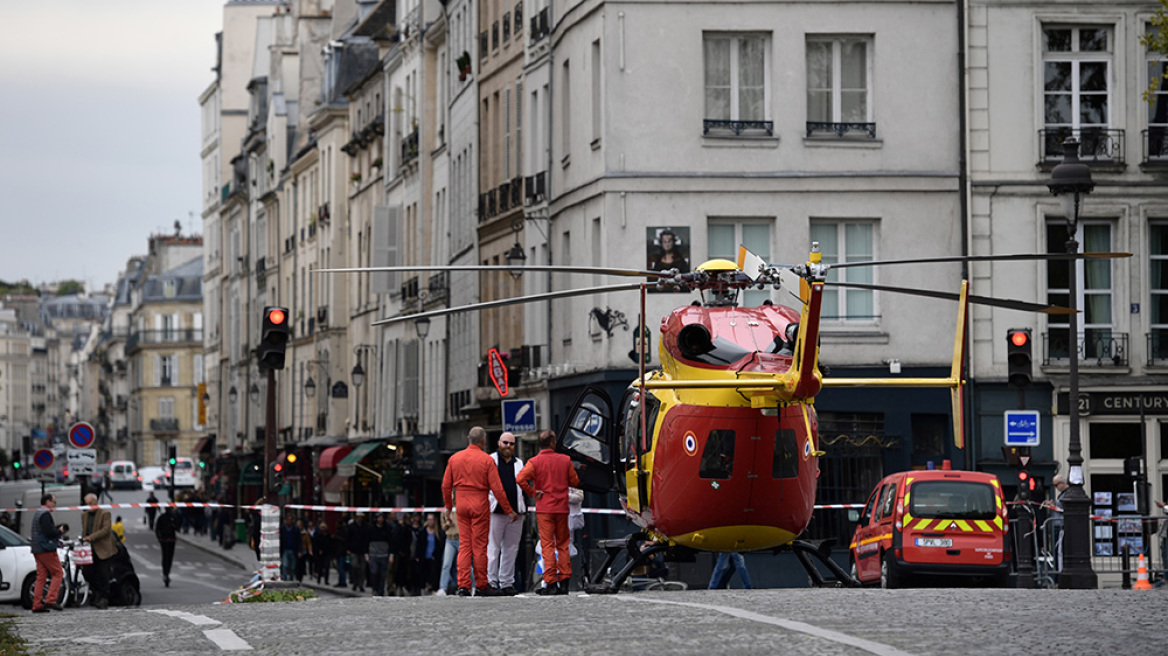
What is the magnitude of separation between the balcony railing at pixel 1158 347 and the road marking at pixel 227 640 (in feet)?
76.0

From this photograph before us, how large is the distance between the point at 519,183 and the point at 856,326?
33.6ft

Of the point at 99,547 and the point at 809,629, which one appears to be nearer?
the point at 809,629

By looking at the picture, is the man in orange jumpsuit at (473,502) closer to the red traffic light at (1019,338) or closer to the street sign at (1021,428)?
the red traffic light at (1019,338)

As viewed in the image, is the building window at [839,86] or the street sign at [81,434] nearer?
the building window at [839,86]

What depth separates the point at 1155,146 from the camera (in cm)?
3547

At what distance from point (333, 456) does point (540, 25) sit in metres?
26.3

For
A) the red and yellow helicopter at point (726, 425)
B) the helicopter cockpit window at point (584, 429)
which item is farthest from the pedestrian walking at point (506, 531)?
the red and yellow helicopter at point (726, 425)

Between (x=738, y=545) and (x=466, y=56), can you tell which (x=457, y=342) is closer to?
(x=466, y=56)

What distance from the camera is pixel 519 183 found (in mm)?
43469

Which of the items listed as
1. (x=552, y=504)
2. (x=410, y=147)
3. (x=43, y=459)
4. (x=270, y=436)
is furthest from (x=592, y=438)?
(x=410, y=147)

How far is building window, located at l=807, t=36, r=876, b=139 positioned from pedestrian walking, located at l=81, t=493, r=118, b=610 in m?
13.1

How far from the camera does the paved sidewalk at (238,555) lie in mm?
44825

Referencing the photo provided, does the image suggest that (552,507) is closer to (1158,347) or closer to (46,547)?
(46,547)

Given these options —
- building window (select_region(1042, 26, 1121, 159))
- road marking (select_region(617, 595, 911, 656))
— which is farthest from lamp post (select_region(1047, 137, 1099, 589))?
road marking (select_region(617, 595, 911, 656))
